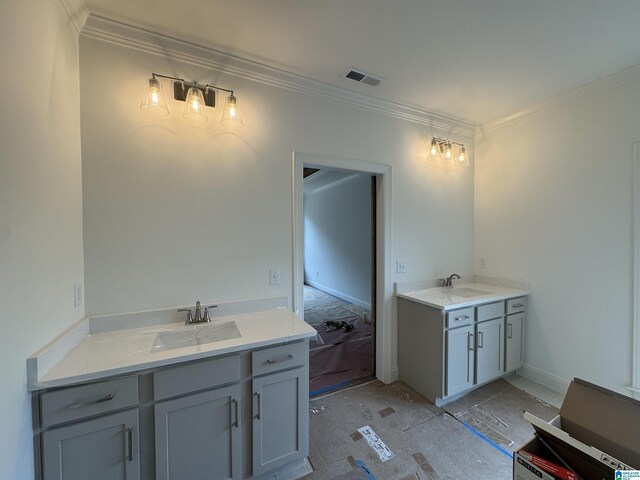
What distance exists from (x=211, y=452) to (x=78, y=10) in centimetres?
250

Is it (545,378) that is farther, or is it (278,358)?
(545,378)

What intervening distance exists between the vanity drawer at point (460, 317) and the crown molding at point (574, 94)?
2095 mm

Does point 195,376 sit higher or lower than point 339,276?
higher

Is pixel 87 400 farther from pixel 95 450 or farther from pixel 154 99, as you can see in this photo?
pixel 154 99

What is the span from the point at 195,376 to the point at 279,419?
57cm

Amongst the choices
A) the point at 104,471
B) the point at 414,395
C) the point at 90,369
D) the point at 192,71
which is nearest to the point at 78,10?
the point at 192,71

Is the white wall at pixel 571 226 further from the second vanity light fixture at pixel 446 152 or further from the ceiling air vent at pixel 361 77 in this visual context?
the ceiling air vent at pixel 361 77

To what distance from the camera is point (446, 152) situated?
9.27 feet

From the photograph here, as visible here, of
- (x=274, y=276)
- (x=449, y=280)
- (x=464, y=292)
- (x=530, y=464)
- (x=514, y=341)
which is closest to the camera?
(x=530, y=464)

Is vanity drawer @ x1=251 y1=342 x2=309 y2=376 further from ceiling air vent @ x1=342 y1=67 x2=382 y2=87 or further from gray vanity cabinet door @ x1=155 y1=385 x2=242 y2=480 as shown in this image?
ceiling air vent @ x1=342 y1=67 x2=382 y2=87

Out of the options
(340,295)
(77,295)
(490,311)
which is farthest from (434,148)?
(340,295)

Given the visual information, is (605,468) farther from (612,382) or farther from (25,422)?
(25,422)

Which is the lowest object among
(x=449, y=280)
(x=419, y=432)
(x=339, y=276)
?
(x=419, y=432)

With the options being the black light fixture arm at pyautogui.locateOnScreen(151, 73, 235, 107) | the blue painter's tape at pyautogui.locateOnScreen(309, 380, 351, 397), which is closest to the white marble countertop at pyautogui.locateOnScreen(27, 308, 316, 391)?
the blue painter's tape at pyautogui.locateOnScreen(309, 380, 351, 397)
